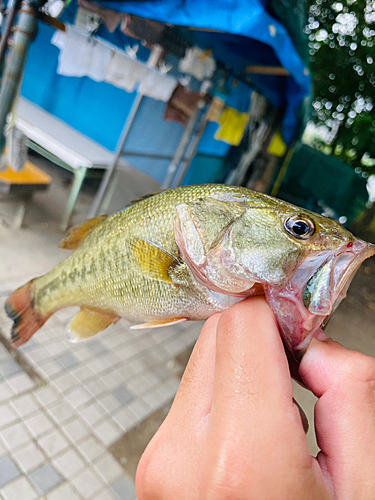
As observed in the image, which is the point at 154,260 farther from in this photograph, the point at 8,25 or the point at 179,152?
the point at 179,152

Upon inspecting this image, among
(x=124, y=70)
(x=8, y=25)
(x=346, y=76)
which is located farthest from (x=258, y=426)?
(x=346, y=76)

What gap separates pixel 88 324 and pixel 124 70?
4591 millimetres

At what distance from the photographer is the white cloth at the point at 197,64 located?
5086 mm

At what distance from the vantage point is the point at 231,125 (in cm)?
755

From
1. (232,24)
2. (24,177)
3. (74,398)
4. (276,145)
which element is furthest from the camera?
(276,145)

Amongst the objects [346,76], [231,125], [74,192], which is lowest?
[74,192]

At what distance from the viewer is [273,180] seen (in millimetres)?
11781

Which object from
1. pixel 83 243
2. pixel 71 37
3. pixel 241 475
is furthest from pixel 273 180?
pixel 241 475

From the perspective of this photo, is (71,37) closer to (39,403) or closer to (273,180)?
(39,403)

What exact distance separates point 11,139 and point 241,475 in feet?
16.8

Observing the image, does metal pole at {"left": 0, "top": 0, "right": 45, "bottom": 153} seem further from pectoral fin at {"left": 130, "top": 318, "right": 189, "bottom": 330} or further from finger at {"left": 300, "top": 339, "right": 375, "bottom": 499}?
finger at {"left": 300, "top": 339, "right": 375, "bottom": 499}

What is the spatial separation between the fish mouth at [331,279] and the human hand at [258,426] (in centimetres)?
14

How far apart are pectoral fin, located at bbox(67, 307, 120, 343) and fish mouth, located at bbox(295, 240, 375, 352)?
1.12 meters

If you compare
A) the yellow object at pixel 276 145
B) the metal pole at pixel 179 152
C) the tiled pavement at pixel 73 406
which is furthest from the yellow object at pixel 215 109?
the tiled pavement at pixel 73 406
